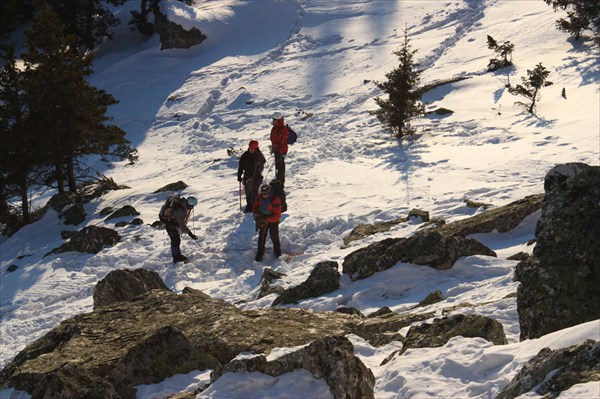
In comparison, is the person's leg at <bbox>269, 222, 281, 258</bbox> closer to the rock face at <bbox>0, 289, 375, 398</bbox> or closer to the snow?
the snow

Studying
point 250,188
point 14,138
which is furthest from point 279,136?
point 14,138

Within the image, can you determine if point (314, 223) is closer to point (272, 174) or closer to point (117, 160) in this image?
point (272, 174)

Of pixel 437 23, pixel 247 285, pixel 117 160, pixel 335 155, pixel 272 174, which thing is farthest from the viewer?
pixel 437 23

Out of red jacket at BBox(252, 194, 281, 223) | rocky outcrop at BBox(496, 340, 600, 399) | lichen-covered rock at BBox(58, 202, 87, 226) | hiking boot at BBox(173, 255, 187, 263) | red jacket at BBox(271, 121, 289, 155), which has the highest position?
rocky outcrop at BBox(496, 340, 600, 399)

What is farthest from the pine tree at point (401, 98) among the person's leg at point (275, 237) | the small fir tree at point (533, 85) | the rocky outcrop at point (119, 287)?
the rocky outcrop at point (119, 287)

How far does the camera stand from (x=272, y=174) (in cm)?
1958

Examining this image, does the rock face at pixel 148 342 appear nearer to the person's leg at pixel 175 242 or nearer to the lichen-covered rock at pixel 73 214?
the person's leg at pixel 175 242

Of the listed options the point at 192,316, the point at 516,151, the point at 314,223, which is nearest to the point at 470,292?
the point at 192,316

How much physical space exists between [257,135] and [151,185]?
19.1 feet

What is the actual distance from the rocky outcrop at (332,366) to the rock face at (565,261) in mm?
1673

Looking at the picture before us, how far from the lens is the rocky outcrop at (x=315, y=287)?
34.8 ft

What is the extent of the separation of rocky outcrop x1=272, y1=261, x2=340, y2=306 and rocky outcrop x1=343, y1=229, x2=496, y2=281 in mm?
301

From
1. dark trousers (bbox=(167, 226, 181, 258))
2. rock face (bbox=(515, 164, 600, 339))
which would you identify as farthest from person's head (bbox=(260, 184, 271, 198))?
rock face (bbox=(515, 164, 600, 339))

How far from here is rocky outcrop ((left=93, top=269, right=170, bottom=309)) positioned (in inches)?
432
